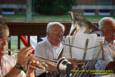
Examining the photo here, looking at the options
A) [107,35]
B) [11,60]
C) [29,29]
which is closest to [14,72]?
[11,60]

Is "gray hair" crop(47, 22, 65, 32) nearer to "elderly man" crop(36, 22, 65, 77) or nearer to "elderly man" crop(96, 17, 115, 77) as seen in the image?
"elderly man" crop(36, 22, 65, 77)

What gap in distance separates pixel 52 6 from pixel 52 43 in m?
0.15

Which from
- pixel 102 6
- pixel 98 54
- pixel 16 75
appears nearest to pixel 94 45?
pixel 98 54

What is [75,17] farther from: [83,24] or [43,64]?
[43,64]

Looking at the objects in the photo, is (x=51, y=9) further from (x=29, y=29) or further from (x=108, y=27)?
(x=108, y=27)

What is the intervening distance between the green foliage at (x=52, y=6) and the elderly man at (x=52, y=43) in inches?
2.7

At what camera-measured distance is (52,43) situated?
4.89 ft

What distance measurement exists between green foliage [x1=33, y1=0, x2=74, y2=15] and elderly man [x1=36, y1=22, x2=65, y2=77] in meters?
0.07

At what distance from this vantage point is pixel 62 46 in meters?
1.48

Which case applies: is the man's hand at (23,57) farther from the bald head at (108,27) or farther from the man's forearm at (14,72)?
the bald head at (108,27)

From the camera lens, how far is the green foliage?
1.43 metres

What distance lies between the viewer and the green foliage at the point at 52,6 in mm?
1430

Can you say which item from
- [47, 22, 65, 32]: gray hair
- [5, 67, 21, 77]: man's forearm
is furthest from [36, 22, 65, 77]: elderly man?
[5, 67, 21, 77]: man's forearm

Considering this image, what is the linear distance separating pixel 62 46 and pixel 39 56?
102 mm
